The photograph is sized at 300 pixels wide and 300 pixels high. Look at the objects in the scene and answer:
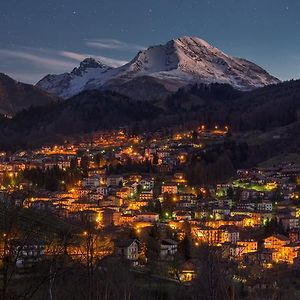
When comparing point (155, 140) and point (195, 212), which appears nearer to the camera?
point (195, 212)

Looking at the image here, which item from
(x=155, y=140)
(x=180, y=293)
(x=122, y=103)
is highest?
(x=122, y=103)

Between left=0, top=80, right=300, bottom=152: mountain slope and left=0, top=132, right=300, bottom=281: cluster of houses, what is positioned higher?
left=0, top=80, right=300, bottom=152: mountain slope

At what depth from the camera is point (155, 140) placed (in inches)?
3531

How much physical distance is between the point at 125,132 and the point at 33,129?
30.1 meters

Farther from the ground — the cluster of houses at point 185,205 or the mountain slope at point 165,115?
the mountain slope at point 165,115

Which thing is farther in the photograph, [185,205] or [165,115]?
[165,115]

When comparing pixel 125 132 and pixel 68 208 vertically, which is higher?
pixel 125 132

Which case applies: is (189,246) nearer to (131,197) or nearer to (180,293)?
(180,293)

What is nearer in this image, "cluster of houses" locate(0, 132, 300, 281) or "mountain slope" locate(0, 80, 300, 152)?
"cluster of houses" locate(0, 132, 300, 281)

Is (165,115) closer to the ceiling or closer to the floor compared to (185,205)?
closer to the ceiling

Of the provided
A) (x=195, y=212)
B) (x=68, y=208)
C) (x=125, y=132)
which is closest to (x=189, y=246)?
(x=195, y=212)

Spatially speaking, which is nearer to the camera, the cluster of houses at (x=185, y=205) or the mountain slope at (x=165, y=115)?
the cluster of houses at (x=185, y=205)

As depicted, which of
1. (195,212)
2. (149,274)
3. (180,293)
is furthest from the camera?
(195,212)

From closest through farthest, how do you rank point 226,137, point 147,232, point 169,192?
point 147,232 < point 169,192 < point 226,137
